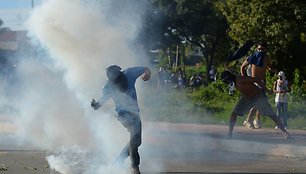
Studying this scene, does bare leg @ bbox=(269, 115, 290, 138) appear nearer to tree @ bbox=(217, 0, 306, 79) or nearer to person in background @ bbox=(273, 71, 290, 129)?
person in background @ bbox=(273, 71, 290, 129)

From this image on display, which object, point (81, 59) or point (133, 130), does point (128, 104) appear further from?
point (81, 59)

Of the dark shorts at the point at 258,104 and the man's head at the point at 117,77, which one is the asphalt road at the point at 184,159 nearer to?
the dark shorts at the point at 258,104

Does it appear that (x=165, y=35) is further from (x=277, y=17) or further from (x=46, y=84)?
(x=46, y=84)

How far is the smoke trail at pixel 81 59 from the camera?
998cm

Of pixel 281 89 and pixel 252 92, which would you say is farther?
pixel 281 89

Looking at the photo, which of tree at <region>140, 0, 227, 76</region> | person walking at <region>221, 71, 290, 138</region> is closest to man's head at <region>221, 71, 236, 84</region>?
person walking at <region>221, 71, 290, 138</region>

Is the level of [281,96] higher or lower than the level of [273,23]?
lower

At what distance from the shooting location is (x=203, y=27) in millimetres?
44500

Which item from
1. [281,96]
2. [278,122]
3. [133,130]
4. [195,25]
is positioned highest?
[195,25]

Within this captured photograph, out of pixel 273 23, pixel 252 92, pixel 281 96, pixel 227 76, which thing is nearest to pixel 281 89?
pixel 281 96

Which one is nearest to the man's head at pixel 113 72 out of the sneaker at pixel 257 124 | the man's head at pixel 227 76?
the man's head at pixel 227 76

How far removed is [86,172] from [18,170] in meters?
1.46

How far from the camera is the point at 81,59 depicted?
10.2 meters

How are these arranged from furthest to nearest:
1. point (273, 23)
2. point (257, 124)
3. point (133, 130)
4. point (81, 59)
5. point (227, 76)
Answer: point (273, 23)
point (257, 124)
point (227, 76)
point (81, 59)
point (133, 130)
